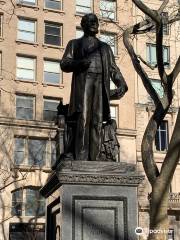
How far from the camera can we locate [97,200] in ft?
25.3

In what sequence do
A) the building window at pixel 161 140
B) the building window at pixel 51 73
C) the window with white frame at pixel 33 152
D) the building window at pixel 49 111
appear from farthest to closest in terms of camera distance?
the building window at pixel 161 140, the building window at pixel 51 73, the building window at pixel 49 111, the window with white frame at pixel 33 152

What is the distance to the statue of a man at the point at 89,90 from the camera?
817 centimetres

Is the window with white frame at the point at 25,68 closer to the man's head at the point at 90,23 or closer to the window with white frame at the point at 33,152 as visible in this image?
the window with white frame at the point at 33,152

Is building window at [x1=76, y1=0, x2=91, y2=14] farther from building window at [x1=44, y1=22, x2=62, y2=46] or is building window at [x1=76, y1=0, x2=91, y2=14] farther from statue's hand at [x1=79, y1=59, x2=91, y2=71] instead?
statue's hand at [x1=79, y1=59, x2=91, y2=71]

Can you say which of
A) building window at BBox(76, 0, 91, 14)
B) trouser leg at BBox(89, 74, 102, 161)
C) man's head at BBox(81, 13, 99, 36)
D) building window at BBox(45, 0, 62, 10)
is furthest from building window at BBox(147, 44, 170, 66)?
trouser leg at BBox(89, 74, 102, 161)

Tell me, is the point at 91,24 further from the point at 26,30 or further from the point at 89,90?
the point at 26,30

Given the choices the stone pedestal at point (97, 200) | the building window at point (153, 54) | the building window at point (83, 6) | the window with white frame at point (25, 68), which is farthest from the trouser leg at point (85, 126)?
the building window at point (153, 54)

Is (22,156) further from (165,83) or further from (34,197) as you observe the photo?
(165,83)

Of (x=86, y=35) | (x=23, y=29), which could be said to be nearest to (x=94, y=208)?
(x=86, y=35)

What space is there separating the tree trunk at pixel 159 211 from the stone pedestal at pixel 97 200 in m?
6.85

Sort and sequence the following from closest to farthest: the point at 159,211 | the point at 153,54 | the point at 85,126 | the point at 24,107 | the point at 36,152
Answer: the point at 85,126 < the point at 159,211 < the point at 36,152 < the point at 24,107 < the point at 153,54

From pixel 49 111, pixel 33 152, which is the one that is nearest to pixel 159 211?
pixel 33 152

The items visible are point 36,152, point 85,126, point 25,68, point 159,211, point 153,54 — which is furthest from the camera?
point 153,54

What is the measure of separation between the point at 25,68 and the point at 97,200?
33.0 meters
